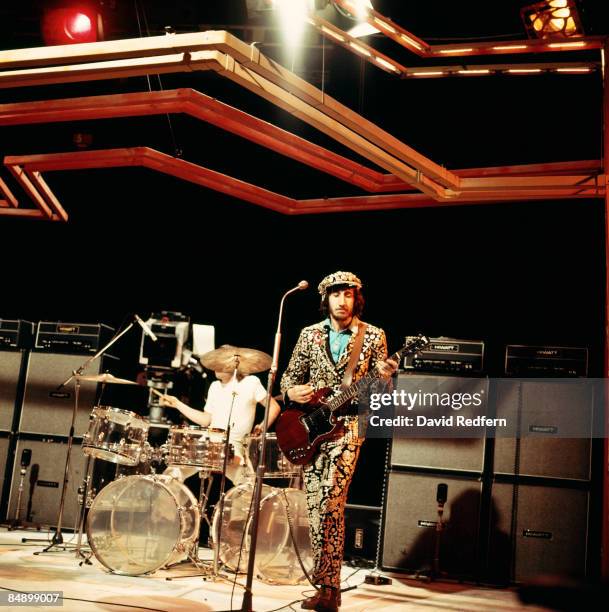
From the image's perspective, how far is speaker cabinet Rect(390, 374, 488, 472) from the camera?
6305mm

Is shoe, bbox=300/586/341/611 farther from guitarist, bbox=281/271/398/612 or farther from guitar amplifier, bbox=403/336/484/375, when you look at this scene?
guitar amplifier, bbox=403/336/484/375

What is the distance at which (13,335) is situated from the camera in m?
7.60

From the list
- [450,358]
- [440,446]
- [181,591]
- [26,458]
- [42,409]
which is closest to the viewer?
[181,591]

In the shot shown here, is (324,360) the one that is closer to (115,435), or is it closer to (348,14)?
(115,435)

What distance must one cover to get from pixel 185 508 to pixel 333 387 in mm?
1721

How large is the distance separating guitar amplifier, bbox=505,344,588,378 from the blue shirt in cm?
226

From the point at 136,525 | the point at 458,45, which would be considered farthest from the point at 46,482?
the point at 458,45

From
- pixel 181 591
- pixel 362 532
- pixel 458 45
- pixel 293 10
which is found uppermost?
pixel 458 45

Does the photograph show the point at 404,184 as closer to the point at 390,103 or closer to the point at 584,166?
the point at 390,103

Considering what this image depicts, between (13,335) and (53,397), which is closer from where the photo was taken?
(53,397)

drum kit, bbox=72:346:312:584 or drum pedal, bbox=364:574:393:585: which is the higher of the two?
drum kit, bbox=72:346:312:584

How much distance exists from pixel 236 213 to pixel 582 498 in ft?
14.1

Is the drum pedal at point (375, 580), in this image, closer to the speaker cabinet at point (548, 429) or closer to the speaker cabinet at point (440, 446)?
the speaker cabinet at point (440, 446)

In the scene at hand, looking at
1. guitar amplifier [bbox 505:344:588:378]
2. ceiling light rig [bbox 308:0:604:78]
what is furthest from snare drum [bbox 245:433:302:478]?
ceiling light rig [bbox 308:0:604:78]
